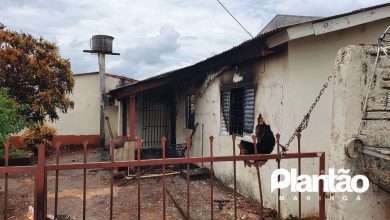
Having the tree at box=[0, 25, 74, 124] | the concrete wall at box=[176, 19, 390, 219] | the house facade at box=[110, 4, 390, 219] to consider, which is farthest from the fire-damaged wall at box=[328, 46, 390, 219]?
the tree at box=[0, 25, 74, 124]

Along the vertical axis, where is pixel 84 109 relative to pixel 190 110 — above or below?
above

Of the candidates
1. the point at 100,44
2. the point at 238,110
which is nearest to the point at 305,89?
the point at 238,110

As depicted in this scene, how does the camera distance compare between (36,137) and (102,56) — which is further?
(102,56)

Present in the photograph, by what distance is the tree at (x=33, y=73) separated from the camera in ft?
31.9

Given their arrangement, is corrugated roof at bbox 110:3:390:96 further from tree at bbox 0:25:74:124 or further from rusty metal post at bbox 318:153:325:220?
tree at bbox 0:25:74:124

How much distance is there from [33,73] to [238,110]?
6.96 meters

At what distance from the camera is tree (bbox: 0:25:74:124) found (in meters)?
9.72

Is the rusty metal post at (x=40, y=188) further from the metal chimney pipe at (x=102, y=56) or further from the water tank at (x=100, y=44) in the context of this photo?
the water tank at (x=100, y=44)

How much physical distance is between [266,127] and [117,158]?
4707mm

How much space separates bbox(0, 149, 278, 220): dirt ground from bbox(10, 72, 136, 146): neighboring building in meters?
6.21

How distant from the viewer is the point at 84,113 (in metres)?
15.3

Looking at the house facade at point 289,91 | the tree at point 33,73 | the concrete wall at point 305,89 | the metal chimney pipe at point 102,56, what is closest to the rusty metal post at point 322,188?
the house facade at point 289,91

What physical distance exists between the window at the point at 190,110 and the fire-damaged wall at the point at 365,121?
7.57 meters

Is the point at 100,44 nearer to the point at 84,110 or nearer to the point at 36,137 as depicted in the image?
the point at 84,110
